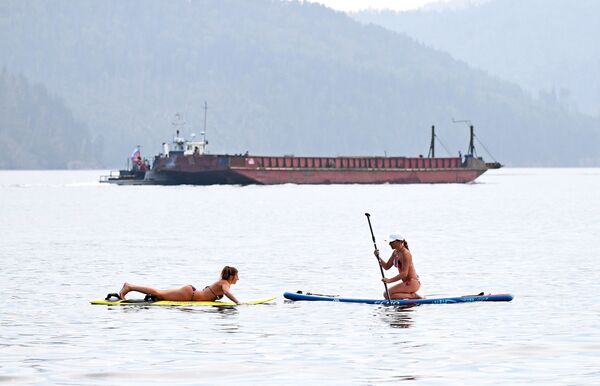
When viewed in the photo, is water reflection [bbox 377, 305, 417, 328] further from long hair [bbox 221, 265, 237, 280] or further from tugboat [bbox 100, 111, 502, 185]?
tugboat [bbox 100, 111, 502, 185]

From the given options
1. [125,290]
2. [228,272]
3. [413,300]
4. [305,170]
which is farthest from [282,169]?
[228,272]

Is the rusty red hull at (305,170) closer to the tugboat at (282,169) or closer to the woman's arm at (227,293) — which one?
the tugboat at (282,169)

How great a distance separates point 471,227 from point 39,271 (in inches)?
1583

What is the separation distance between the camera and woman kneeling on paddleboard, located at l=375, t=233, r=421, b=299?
1260 inches

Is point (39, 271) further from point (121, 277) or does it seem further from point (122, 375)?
point (122, 375)

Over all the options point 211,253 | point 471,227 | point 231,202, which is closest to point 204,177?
point 231,202

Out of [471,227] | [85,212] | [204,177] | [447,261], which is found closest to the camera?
[447,261]

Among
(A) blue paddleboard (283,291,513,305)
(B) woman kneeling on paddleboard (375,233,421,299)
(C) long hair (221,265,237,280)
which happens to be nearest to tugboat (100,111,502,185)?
(A) blue paddleboard (283,291,513,305)

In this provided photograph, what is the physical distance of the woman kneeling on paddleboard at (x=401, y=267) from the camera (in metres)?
32.0

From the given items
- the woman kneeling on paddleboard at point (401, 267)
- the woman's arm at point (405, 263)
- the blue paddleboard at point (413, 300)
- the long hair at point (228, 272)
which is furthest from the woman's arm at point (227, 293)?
the woman's arm at point (405, 263)

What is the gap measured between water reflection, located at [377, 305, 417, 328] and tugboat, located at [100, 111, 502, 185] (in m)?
126

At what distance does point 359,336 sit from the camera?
2866 centimetres

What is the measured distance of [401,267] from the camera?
3250 cm

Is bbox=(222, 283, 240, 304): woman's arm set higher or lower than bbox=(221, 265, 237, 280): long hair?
lower
